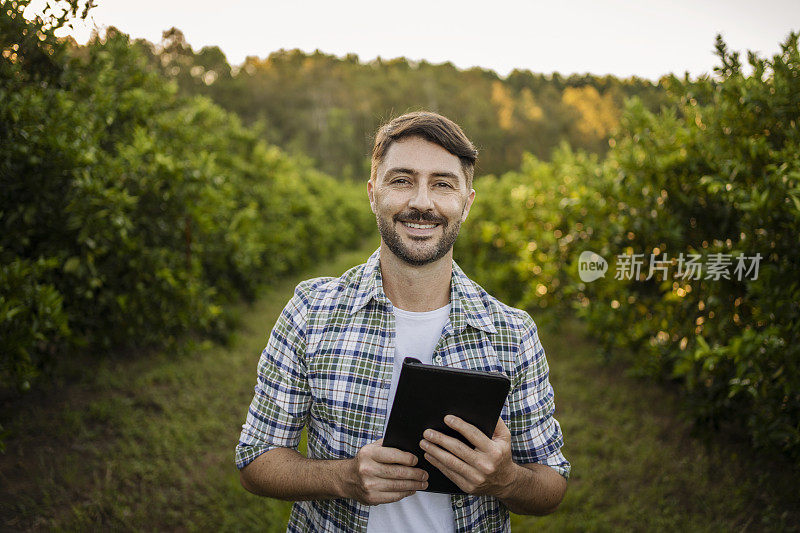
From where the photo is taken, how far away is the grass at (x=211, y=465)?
3607 millimetres

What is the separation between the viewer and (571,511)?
394 cm

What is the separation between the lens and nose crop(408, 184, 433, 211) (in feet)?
5.53

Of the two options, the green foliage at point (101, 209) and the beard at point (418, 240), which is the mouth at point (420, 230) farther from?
the green foliage at point (101, 209)

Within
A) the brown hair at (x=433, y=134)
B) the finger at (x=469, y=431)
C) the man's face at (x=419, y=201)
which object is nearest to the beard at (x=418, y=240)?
the man's face at (x=419, y=201)

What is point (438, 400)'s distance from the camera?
143cm

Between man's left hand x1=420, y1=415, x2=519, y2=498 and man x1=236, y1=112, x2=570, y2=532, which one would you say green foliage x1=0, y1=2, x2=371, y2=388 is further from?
man's left hand x1=420, y1=415, x2=519, y2=498

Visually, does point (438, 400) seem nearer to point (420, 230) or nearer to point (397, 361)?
point (397, 361)

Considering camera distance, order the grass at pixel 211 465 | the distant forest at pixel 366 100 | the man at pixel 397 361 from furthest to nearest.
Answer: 1. the distant forest at pixel 366 100
2. the grass at pixel 211 465
3. the man at pixel 397 361

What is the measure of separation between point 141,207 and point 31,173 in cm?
165

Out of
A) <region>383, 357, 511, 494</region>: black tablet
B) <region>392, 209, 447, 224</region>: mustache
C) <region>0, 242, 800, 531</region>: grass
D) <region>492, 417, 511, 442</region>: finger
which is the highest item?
<region>392, 209, 447, 224</region>: mustache

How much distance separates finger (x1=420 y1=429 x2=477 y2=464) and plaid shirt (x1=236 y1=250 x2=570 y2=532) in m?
0.27

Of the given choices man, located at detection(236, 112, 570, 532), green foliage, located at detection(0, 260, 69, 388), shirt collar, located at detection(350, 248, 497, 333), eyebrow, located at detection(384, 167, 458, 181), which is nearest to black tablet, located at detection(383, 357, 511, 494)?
man, located at detection(236, 112, 570, 532)

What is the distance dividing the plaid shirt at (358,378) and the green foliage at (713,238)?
248cm

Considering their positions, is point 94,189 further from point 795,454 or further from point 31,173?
point 795,454
